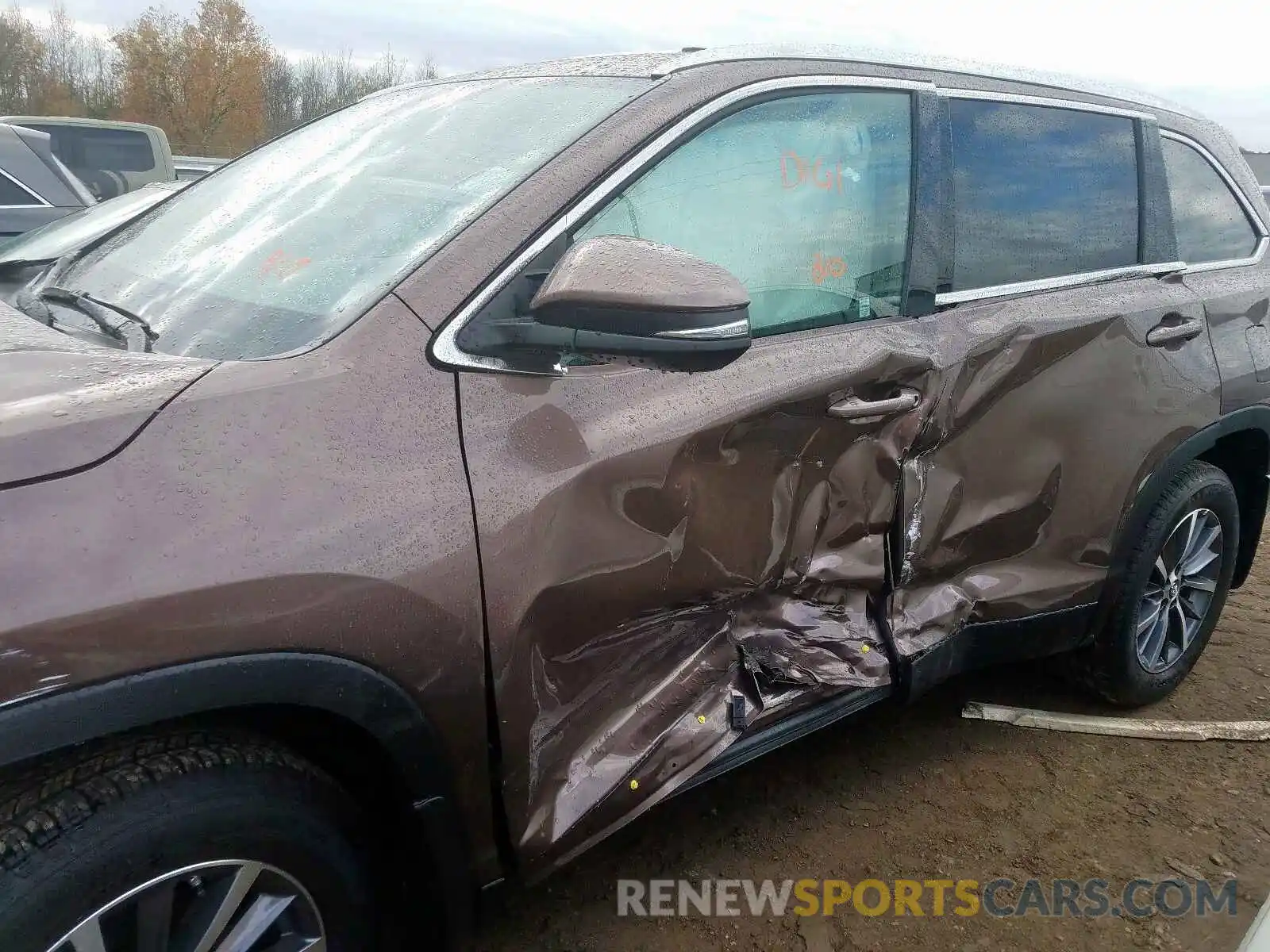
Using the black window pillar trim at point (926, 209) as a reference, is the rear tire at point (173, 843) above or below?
below

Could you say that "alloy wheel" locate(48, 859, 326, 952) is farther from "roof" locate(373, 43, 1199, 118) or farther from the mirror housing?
"roof" locate(373, 43, 1199, 118)

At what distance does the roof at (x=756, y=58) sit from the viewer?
84.8 inches

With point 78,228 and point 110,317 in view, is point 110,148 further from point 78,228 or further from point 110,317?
point 110,317

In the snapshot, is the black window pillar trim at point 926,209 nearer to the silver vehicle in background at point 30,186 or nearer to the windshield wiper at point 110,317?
the windshield wiper at point 110,317

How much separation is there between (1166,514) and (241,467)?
2.69 meters

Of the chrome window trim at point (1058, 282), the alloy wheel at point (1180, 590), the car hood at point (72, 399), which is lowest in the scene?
→ the alloy wheel at point (1180, 590)

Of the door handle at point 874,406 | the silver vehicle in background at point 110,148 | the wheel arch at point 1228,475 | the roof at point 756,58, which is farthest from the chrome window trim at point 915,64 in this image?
the silver vehicle in background at point 110,148

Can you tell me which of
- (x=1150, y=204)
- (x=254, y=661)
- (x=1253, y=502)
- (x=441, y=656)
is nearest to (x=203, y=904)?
(x=254, y=661)

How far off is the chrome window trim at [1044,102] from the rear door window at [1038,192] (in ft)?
0.04

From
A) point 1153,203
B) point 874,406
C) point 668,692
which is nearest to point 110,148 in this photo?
point 1153,203

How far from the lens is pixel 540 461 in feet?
5.59

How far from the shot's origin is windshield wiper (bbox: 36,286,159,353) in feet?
5.91

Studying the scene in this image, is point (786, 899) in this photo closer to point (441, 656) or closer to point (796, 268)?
point (441, 656)

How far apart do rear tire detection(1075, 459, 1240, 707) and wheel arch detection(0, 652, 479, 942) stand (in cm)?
222
